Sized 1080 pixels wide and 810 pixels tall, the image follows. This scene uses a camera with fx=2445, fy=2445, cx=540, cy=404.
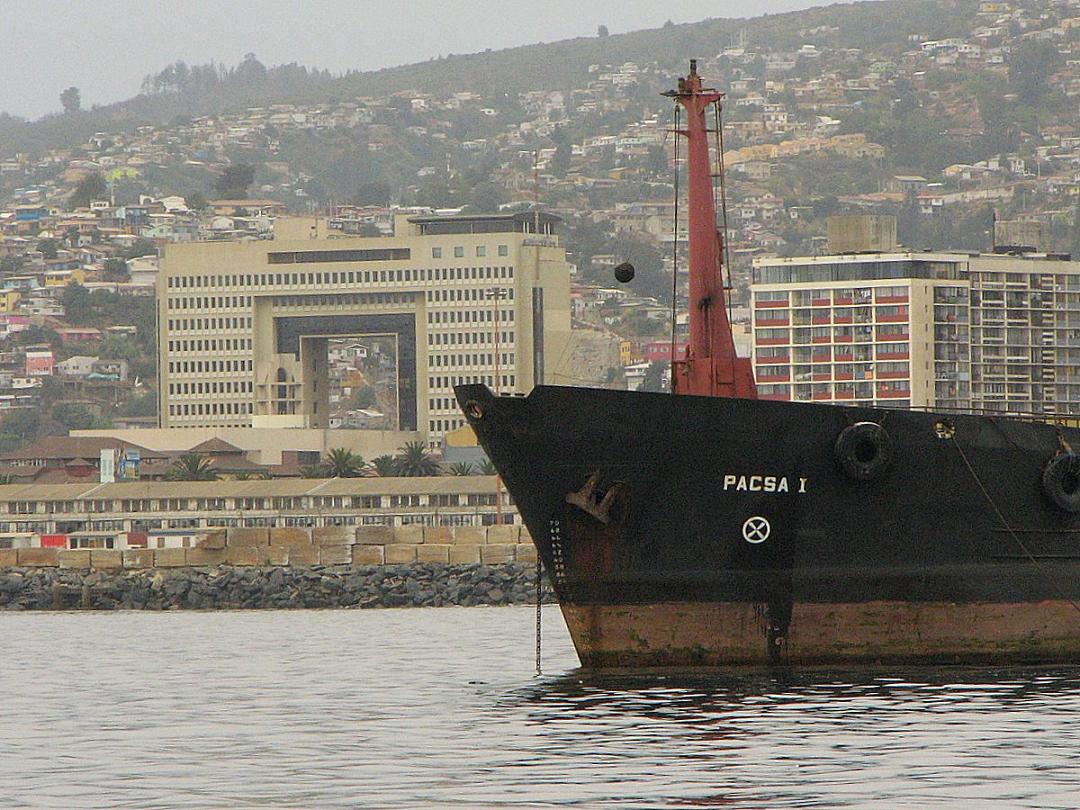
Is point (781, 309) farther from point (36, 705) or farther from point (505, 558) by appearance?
point (36, 705)

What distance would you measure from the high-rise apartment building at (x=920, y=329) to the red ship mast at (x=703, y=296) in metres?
127

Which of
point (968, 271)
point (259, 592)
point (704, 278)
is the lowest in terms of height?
point (259, 592)

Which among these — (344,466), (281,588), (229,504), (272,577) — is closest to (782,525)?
(281,588)

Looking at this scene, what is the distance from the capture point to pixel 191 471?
557 ft

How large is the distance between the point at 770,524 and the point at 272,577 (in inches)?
2074

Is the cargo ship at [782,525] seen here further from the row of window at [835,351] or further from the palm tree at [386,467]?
the palm tree at [386,467]

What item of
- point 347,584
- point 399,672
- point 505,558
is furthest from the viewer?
point 505,558

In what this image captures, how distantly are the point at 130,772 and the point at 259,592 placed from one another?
189ft

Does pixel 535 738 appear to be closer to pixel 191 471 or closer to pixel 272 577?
pixel 272 577

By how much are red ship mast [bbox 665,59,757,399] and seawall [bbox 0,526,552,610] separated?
41.1 metres

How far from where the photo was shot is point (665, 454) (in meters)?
33.8

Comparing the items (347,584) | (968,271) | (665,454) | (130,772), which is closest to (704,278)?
(665,454)

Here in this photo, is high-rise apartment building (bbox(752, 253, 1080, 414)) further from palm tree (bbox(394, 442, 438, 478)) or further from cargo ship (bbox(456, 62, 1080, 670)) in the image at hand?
cargo ship (bbox(456, 62, 1080, 670))

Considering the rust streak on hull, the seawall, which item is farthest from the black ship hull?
the seawall
